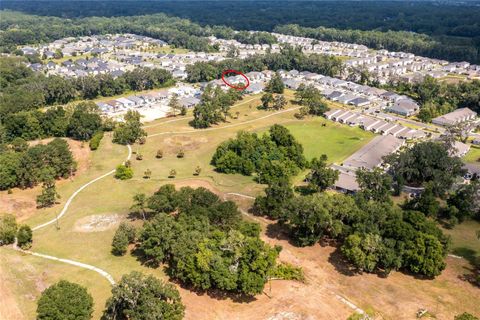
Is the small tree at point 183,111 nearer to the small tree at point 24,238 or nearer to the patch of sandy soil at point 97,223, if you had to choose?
the patch of sandy soil at point 97,223

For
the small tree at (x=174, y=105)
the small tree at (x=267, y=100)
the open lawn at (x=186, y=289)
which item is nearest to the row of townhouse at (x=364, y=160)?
the open lawn at (x=186, y=289)

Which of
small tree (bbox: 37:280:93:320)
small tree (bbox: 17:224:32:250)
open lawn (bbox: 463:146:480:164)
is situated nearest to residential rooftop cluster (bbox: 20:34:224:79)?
small tree (bbox: 17:224:32:250)

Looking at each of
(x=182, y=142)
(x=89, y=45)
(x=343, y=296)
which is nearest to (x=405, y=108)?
(x=182, y=142)

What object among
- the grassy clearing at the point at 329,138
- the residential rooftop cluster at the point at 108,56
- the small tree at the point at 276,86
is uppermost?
the residential rooftop cluster at the point at 108,56

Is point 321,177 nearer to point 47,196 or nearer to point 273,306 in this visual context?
point 273,306

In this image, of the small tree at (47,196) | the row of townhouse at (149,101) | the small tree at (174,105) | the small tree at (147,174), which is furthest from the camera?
the row of townhouse at (149,101)

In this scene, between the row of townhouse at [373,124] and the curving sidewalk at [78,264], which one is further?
the row of townhouse at [373,124]

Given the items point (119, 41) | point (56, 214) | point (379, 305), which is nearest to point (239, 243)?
point (379, 305)
